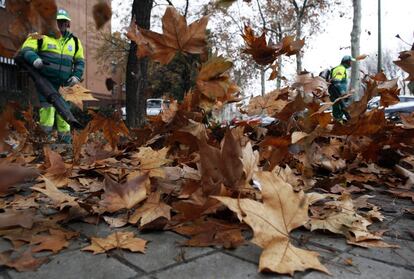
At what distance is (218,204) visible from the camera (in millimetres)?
1186

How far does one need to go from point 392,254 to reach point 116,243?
73cm

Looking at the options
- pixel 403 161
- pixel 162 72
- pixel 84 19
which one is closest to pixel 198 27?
pixel 403 161

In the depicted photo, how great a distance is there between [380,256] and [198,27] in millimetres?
959

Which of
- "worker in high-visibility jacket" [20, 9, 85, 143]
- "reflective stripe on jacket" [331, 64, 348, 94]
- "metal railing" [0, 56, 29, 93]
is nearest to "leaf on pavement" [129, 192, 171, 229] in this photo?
"worker in high-visibility jacket" [20, 9, 85, 143]

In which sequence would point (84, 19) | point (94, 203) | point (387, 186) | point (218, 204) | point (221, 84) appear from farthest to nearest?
point (84, 19)
point (387, 186)
point (221, 84)
point (94, 203)
point (218, 204)

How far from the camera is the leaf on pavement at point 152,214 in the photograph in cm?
125

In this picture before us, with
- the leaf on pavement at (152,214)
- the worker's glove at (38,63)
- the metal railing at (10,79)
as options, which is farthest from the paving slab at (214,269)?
the metal railing at (10,79)

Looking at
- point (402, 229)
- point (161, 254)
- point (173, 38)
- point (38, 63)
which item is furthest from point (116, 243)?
point (38, 63)

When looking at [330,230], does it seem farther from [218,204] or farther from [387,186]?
[387,186]

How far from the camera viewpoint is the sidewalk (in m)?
0.96

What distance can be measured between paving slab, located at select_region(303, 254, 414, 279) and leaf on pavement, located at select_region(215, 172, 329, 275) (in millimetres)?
33

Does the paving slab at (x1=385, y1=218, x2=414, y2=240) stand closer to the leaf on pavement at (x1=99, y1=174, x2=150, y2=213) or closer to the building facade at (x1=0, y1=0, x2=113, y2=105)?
the leaf on pavement at (x1=99, y1=174, x2=150, y2=213)

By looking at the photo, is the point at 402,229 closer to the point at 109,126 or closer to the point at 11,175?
the point at 11,175

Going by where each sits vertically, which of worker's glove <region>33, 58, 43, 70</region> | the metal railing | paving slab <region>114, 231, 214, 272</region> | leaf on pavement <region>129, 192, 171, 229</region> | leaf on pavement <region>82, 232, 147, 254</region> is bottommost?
paving slab <region>114, 231, 214, 272</region>
